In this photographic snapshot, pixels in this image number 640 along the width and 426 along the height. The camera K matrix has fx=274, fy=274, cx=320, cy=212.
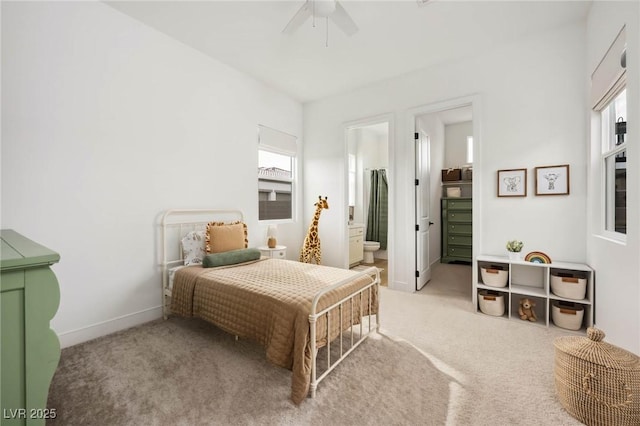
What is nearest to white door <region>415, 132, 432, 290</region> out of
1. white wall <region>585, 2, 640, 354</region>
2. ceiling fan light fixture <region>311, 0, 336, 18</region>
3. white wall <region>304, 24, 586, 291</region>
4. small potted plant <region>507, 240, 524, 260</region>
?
white wall <region>304, 24, 586, 291</region>

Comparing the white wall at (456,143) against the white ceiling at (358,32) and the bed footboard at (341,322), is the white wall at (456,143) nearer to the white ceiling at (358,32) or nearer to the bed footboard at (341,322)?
the white ceiling at (358,32)

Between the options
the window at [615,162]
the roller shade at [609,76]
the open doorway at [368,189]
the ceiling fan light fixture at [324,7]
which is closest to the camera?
the roller shade at [609,76]

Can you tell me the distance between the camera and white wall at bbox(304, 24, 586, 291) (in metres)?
2.77

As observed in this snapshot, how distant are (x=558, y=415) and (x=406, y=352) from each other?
924 mm

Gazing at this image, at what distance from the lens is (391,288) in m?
3.93

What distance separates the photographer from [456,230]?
18.3ft

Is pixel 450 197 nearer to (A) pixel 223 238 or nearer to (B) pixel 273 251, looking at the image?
(B) pixel 273 251

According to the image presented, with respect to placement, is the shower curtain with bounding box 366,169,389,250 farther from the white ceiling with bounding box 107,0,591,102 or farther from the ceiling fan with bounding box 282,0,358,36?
the ceiling fan with bounding box 282,0,358,36

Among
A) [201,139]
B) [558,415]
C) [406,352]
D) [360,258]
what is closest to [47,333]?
[406,352]

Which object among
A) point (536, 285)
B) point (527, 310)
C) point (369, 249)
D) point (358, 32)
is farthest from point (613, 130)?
point (369, 249)

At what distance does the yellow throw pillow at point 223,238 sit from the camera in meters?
2.99

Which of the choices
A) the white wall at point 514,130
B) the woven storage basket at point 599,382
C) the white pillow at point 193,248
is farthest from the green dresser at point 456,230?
the white pillow at point 193,248

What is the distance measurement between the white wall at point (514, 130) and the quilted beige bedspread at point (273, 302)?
69.2 inches

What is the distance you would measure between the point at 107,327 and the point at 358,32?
3.81m
